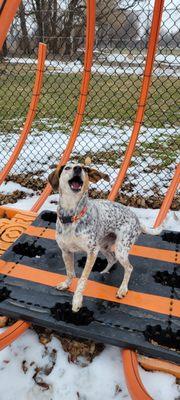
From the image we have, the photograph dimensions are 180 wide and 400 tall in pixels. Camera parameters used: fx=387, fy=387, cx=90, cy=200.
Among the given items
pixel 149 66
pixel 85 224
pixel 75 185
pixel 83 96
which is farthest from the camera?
pixel 83 96

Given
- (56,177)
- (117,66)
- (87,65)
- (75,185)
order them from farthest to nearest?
(117,66) < (87,65) < (56,177) < (75,185)

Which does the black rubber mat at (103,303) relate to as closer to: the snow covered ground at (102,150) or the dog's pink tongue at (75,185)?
the dog's pink tongue at (75,185)

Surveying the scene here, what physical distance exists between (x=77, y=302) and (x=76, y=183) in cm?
87

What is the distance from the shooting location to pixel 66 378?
246 centimetres

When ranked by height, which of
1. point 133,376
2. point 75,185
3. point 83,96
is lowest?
point 133,376

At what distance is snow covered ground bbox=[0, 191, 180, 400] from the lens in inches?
93.4

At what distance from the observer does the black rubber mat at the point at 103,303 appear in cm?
253

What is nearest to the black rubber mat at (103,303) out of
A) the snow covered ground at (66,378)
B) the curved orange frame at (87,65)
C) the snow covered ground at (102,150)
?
the snow covered ground at (66,378)

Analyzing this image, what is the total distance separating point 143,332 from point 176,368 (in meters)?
0.30

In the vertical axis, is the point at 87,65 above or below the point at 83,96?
above

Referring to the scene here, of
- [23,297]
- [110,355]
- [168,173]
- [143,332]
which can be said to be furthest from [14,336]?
[168,173]

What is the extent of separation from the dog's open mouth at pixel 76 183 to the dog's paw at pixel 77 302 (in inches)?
31.1

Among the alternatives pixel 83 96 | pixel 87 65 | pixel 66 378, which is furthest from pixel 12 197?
pixel 66 378

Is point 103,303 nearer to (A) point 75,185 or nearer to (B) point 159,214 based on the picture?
(A) point 75,185
